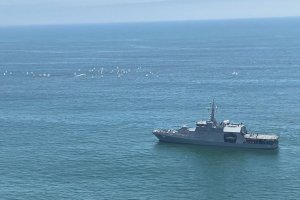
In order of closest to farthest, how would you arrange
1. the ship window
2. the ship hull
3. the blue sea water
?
the blue sea water, the ship hull, the ship window

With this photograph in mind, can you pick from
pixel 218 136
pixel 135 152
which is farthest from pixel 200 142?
pixel 135 152

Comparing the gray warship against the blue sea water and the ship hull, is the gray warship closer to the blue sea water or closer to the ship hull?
the ship hull

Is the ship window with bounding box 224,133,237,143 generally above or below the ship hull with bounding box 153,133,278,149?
above

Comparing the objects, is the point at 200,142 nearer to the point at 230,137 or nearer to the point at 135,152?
the point at 230,137

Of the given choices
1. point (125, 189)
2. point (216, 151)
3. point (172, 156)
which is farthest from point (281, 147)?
point (125, 189)

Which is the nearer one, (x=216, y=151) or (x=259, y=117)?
(x=216, y=151)

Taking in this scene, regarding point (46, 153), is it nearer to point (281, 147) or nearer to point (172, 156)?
point (172, 156)

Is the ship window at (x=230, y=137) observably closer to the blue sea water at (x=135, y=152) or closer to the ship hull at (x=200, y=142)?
the ship hull at (x=200, y=142)

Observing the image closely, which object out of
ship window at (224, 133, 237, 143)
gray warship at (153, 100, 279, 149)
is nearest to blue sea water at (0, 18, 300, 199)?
gray warship at (153, 100, 279, 149)

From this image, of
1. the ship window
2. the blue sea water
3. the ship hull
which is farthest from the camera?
the ship window
